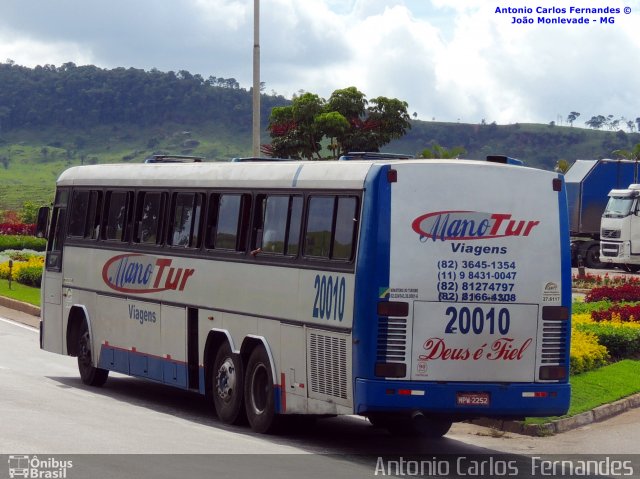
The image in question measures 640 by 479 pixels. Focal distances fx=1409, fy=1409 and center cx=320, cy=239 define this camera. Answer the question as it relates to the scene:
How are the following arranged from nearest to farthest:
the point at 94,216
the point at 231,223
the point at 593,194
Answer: the point at 231,223 < the point at 94,216 < the point at 593,194

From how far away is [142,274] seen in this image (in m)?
18.2

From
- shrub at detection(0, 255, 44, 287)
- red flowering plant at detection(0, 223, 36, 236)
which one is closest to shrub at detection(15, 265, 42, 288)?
shrub at detection(0, 255, 44, 287)

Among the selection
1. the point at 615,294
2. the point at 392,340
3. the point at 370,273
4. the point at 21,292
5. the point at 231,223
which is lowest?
the point at 392,340

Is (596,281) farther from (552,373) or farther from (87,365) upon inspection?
(552,373)

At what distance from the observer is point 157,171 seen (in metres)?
18.3

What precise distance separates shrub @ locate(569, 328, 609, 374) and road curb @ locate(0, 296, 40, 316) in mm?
14738

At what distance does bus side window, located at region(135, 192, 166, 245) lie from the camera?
1800 cm

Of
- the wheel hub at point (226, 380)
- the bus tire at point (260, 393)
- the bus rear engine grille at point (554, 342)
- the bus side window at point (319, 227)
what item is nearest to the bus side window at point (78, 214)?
the wheel hub at point (226, 380)

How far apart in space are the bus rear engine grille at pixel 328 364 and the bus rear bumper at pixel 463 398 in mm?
371

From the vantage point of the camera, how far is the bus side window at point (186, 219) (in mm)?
17062

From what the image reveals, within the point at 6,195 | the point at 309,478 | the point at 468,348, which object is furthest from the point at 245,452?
the point at 6,195

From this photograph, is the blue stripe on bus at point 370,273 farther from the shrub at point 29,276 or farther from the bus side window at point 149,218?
the shrub at point 29,276

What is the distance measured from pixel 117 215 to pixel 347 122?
95.0 feet

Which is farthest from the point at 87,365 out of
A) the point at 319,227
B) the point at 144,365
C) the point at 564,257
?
the point at 564,257
